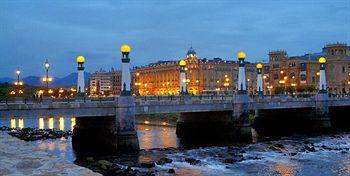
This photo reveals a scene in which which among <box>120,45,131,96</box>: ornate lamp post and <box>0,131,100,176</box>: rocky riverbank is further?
<box>120,45,131,96</box>: ornate lamp post

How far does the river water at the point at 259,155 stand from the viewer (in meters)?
37.4

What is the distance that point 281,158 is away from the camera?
43.5 meters

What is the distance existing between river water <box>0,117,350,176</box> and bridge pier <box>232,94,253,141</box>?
6.06ft

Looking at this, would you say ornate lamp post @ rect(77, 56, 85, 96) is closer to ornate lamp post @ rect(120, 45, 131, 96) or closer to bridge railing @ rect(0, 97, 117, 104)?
bridge railing @ rect(0, 97, 117, 104)

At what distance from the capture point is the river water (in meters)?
37.4

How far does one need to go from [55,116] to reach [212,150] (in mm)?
16384

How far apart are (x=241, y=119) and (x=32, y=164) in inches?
1351

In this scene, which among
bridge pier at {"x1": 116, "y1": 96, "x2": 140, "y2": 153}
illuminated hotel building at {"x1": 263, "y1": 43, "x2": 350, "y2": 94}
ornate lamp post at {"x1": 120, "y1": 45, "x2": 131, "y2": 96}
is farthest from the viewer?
illuminated hotel building at {"x1": 263, "y1": 43, "x2": 350, "y2": 94}

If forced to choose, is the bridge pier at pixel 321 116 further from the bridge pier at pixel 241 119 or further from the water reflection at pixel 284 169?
the water reflection at pixel 284 169

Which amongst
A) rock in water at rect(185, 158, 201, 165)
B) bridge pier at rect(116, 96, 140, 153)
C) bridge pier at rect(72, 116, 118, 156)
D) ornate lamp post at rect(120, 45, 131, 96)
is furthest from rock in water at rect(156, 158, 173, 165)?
ornate lamp post at rect(120, 45, 131, 96)

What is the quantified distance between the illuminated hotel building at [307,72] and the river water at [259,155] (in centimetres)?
11044

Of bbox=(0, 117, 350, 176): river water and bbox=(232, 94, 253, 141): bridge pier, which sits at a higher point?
bbox=(232, 94, 253, 141): bridge pier

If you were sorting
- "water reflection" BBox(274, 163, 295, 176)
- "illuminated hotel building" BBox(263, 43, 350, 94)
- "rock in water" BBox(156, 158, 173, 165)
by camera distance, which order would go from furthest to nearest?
1. "illuminated hotel building" BBox(263, 43, 350, 94)
2. "rock in water" BBox(156, 158, 173, 165)
3. "water reflection" BBox(274, 163, 295, 176)

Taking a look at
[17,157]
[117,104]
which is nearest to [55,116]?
[117,104]
